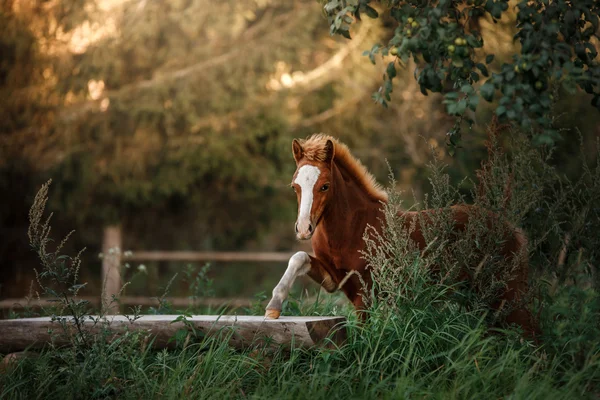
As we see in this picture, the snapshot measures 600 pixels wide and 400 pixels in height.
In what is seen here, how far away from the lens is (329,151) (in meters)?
4.78

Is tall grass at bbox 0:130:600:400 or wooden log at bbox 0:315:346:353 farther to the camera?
wooden log at bbox 0:315:346:353

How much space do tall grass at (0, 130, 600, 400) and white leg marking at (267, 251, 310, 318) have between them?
12.3 inches

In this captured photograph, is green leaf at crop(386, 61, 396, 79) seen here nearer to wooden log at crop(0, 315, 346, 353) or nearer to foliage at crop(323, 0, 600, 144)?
foliage at crop(323, 0, 600, 144)

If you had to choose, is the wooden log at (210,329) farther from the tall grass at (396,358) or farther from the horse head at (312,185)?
the horse head at (312,185)

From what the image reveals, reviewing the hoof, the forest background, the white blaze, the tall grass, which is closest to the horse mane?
the white blaze

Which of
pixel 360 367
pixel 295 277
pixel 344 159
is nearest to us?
pixel 360 367

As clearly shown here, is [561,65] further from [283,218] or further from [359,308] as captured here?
[283,218]

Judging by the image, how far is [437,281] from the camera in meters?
4.53

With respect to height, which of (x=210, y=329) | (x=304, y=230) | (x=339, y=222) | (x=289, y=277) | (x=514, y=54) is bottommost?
(x=210, y=329)

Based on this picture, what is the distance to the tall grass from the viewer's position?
12.8 feet

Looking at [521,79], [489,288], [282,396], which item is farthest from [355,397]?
[521,79]

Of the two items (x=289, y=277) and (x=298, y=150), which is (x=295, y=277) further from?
(x=298, y=150)

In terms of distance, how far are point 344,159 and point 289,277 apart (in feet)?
3.34

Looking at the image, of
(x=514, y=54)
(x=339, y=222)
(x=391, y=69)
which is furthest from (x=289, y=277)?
(x=514, y=54)
